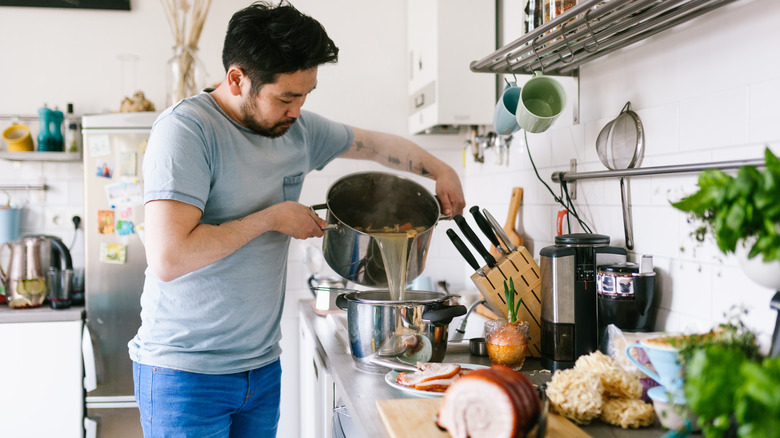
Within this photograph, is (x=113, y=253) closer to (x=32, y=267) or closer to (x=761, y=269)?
(x=32, y=267)

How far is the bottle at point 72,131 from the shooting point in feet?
9.68

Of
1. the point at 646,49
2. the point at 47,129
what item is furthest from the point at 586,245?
the point at 47,129

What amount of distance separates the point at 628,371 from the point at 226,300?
2.99 feet

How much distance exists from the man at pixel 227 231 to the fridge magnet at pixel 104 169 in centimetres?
132

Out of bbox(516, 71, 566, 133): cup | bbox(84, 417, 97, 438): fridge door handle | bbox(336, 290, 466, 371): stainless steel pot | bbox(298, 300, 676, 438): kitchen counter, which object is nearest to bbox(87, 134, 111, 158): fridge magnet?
bbox(84, 417, 97, 438): fridge door handle

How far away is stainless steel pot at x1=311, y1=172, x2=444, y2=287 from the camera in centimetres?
163

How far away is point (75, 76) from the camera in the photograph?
3.01 meters

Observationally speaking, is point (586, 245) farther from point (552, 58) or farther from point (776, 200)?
point (776, 200)

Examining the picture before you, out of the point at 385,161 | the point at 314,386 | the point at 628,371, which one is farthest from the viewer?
the point at 314,386

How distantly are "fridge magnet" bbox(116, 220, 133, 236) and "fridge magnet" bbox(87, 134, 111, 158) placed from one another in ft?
0.99

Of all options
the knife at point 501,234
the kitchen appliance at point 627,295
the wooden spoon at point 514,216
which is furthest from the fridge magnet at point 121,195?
the kitchen appliance at point 627,295

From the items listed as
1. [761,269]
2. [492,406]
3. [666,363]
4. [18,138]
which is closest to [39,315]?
[18,138]

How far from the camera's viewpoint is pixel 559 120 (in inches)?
79.2

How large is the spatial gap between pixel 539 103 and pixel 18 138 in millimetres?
2403
